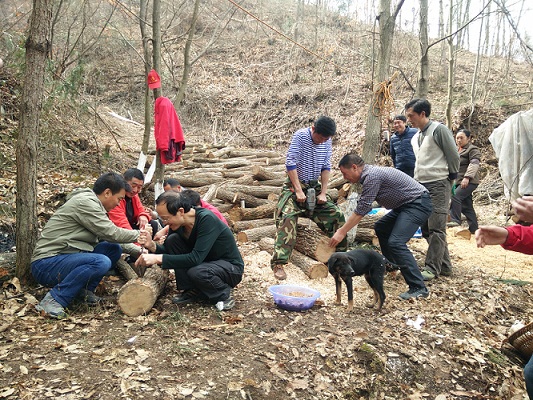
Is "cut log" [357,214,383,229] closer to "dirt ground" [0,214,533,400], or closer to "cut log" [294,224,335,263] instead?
"cut log" [294,224,335,263]

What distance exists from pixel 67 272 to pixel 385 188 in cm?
335

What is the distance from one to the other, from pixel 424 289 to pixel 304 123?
11452mm

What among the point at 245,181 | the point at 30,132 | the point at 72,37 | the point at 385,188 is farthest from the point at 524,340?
the point at 72,37

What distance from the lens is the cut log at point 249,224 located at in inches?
269

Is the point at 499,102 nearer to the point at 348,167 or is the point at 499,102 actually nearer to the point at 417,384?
the point at 348,167

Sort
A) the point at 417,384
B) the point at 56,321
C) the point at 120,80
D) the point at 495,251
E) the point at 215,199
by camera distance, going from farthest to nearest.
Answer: the point at 120,80 → the point at 215,199 → the point at 495,251 → the point at 56,321 → the point at 417,384

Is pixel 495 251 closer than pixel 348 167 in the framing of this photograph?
No

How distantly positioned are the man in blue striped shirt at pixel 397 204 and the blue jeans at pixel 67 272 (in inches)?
97.0

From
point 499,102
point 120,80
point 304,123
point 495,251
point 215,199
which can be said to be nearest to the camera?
point 495,251

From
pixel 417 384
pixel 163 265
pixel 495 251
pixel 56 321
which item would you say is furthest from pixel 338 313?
pixel 495 251

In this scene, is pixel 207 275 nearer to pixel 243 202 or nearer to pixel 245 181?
pixel 243 202

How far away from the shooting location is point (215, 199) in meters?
7.81

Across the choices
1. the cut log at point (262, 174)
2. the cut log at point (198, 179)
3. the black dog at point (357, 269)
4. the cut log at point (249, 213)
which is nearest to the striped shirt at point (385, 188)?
the black dog at point (357, 269)

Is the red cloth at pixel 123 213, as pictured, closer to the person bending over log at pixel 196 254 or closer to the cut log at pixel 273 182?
the person bending over log at pixel 196 254
